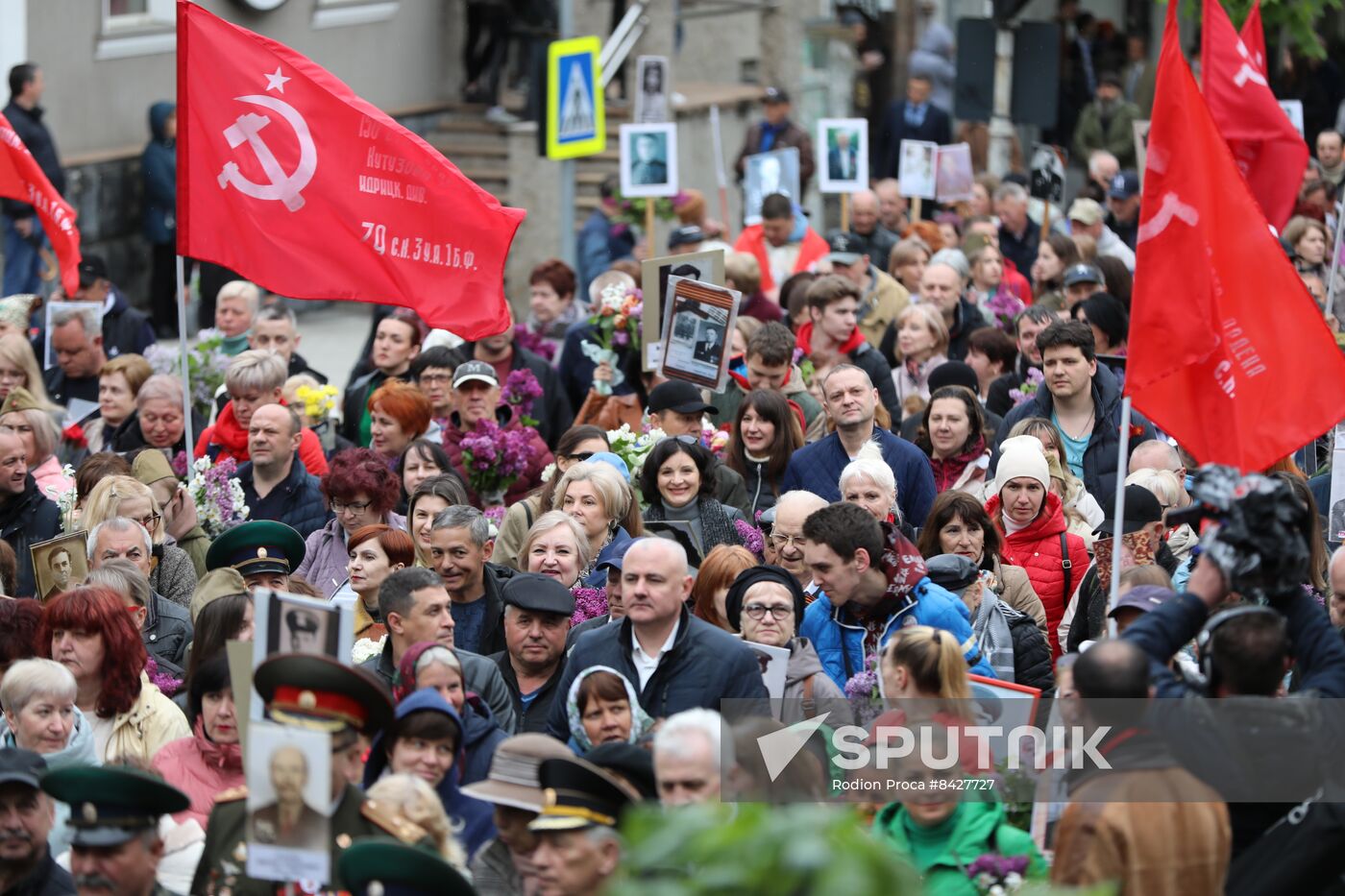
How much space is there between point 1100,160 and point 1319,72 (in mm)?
9831

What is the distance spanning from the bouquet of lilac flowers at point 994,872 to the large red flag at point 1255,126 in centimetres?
501

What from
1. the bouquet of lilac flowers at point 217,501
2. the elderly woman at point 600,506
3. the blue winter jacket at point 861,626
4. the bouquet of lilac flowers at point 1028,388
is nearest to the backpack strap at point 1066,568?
the blue winter jacket at point 861,626

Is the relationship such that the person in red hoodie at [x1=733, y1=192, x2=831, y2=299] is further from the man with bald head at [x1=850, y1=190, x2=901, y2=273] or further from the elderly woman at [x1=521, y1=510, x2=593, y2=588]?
the elderly woman at [x1=521, y1=510, x2=593, y2=588]

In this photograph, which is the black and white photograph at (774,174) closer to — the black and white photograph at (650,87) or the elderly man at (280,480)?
the black and white photograph at (650,87)

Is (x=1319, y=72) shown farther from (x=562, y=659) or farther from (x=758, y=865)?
(x=758, y=865)

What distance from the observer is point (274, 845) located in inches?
191

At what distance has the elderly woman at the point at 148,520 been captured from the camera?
8375mm

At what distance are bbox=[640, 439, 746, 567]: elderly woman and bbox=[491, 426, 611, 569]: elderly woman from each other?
378mm

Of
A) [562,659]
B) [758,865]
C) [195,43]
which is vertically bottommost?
[562,659]

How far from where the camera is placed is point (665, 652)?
261 inches

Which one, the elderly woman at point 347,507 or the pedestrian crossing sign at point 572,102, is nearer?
the elderly woman at point 347,507

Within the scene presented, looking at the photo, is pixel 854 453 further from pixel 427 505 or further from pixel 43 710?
pixel 43 710

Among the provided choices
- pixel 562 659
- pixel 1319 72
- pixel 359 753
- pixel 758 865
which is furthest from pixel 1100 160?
pixel 758 865

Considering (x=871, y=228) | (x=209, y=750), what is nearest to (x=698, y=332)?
(x=209, y=750)
